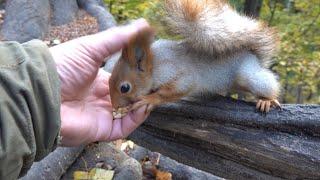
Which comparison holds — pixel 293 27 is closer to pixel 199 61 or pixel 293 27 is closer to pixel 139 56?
pixel 199 61

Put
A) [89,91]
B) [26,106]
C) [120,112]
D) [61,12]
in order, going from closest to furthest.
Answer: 1. [26,106]
2. [89,91]
3. [120,112]
4. [61,12]

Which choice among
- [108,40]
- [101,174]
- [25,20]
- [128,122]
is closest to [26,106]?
[108,40]

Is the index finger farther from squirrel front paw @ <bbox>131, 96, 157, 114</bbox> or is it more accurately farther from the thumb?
the thumb

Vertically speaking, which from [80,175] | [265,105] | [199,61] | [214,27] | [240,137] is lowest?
[80,175]

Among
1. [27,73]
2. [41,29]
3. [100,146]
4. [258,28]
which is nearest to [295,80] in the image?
[41,29]

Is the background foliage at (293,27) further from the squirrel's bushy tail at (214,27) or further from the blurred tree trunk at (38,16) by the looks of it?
the squirrel's bushy tail at (214,27)

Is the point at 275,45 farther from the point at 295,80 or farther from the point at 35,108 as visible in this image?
the point at 295,80

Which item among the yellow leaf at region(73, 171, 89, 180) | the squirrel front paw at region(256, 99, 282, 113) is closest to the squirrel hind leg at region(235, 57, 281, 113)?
the squirrel front paw at region(256, 99, 282, 113)
